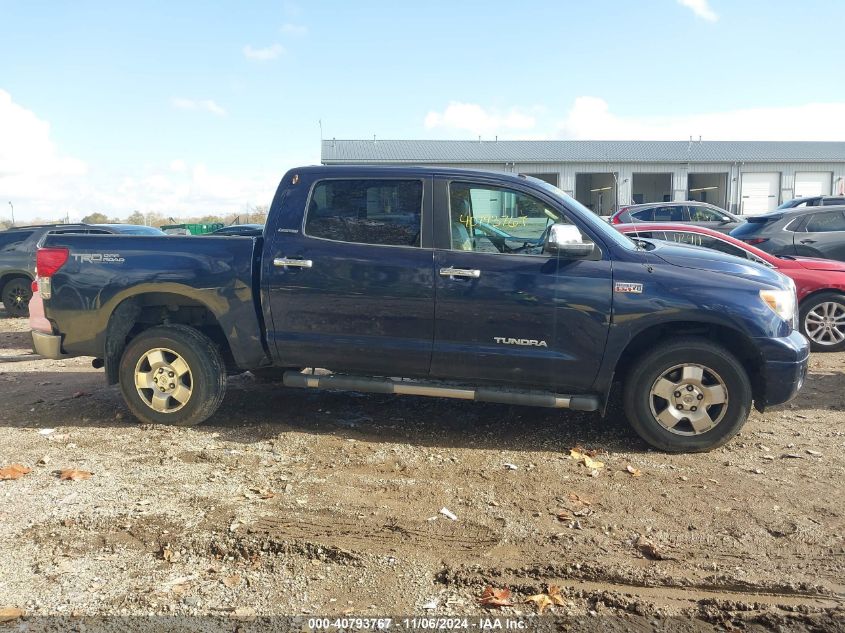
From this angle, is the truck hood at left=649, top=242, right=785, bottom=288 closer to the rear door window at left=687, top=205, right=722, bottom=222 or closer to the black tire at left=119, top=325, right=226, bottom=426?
the black tire at left=119, top=325, right=226, bottom=426

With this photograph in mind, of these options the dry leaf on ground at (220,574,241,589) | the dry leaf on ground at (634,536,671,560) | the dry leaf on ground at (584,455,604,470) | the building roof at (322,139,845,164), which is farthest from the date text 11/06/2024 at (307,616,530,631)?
the building roof at (322,139,845,164)

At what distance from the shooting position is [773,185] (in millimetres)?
37312

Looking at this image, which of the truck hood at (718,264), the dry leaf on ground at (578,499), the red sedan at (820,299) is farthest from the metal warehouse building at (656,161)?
the dry leaf on ground at (578,499)

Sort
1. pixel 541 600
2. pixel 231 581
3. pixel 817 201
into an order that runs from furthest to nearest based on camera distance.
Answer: pixel 817 201 → pixel 231 581 → pixel 541 600

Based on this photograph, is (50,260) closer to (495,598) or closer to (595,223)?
(595,223)

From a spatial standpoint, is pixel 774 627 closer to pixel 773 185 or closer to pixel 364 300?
pixel 364 300

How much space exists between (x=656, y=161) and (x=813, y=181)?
899 cm

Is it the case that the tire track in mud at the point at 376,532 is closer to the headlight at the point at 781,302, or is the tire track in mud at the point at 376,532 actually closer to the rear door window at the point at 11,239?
the headlight at the point at 781,302

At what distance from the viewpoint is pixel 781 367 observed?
493 cm

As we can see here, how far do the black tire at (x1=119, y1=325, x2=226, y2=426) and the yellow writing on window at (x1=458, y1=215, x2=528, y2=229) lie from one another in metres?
2.33

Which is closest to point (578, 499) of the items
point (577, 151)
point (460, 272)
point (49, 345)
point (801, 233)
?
point (460, 272)

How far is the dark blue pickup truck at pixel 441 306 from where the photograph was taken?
4957 mm

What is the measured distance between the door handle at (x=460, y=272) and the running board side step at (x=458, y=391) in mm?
845

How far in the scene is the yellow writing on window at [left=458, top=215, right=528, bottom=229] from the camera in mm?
5207
